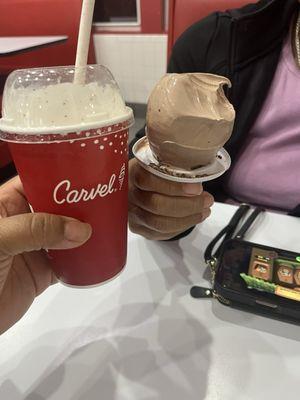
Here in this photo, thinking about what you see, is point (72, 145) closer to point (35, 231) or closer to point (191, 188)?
point (35, 231)

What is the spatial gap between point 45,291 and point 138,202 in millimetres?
243

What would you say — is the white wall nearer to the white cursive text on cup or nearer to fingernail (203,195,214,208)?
fingernail (203,195,214,208)

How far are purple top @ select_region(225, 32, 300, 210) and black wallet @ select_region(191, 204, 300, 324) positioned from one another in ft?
1.08

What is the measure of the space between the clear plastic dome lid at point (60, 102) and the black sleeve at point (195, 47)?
68cm

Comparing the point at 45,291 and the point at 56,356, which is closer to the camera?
the point at 56,356

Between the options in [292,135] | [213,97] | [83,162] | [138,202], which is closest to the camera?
[83,162]

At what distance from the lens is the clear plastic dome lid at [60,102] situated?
1.24ft

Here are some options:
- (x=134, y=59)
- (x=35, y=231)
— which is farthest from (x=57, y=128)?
(x=134, y=59)

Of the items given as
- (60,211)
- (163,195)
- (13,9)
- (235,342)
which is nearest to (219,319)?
(235,342)

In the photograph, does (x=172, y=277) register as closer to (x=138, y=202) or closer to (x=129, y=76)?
(x=138, y=202)

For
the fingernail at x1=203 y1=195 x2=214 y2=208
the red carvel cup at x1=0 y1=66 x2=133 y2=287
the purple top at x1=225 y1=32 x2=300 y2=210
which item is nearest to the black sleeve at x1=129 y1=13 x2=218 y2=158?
the purple top at x1=225 y1=32 x2=300 y2=210

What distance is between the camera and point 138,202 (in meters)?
0.62

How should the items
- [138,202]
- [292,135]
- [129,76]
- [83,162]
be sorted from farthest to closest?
1. [129,76]
2. [292,135]
3. [138,202]
4. [83,162]

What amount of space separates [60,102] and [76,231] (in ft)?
0.49
